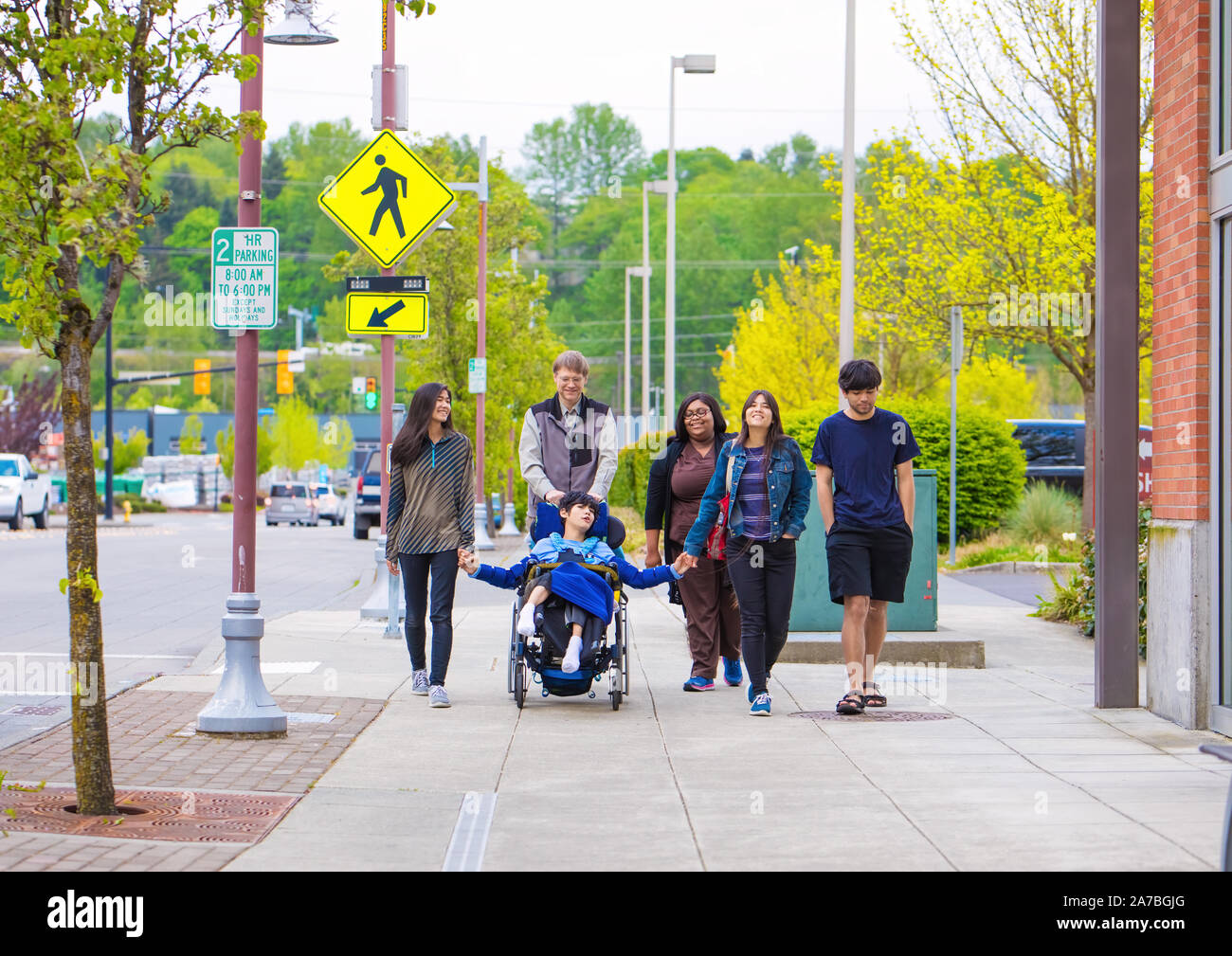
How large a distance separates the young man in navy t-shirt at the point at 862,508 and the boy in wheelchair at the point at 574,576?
0.95 m

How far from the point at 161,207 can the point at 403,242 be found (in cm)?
619

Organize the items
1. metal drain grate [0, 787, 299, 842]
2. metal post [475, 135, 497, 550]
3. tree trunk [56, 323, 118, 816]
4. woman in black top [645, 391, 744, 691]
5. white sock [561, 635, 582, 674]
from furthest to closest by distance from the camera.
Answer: metal post [475, 135, 497, 550]
woman in black top [645, 391, 744, 691]
white sock [561, 635, 582, 674]
tree trunk [56, 323, 118, 816]
metal drain grate [0, 787, 299, 842]

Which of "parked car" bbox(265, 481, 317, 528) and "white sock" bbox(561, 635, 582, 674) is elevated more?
"white sock" bbox(561, 635, 582, 674)

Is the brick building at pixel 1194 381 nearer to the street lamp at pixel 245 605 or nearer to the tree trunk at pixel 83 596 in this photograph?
the street lamp at pixel 245 605

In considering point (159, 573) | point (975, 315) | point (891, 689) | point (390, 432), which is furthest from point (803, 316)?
point (891, 689)

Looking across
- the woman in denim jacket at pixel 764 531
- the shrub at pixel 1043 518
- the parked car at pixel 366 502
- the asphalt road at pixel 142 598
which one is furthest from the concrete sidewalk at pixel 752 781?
the parked car at pixel 366 502

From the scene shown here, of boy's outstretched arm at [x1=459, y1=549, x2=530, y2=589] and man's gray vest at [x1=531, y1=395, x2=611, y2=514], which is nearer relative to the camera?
boy's outstretched arm at [x1=459, y1=549, x2=530, y2=589]

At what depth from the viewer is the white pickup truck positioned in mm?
38812

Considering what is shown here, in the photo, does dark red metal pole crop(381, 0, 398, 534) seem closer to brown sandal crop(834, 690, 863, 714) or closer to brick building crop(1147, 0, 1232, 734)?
brown sandal crop(834, 690, 863, 714)

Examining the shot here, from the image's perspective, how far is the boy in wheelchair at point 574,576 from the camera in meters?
8.97

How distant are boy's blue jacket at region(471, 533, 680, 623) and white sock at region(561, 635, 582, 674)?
19 centimetres

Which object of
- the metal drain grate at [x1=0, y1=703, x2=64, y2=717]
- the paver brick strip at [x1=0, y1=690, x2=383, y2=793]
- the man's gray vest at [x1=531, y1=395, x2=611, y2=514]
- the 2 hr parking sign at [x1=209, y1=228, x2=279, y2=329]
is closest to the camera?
the paver brick strip at [x1=0, y1=690, x2=383, y2=793]

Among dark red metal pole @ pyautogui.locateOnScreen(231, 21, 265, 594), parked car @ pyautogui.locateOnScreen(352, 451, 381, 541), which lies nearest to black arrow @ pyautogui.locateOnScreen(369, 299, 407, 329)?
dark red metal pole @ pyautogui.locateOnScreen(231, 21, 265, 594)
